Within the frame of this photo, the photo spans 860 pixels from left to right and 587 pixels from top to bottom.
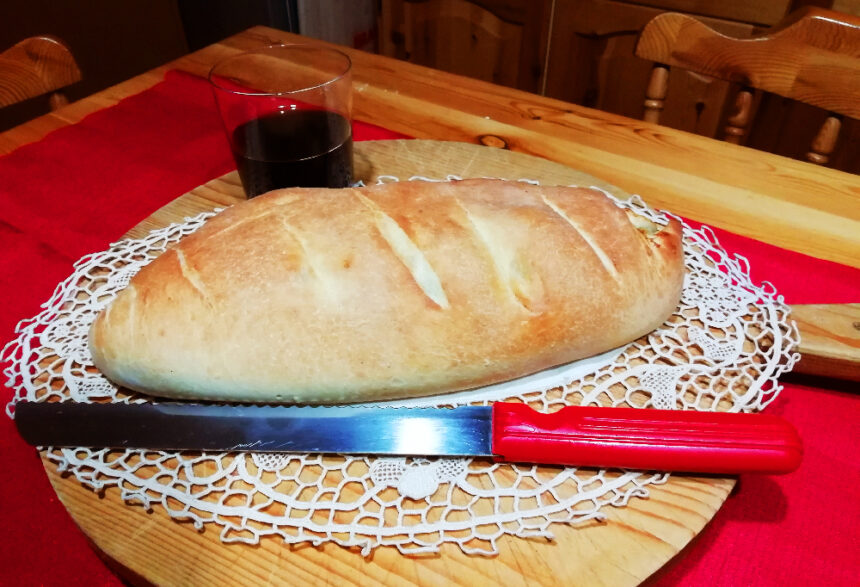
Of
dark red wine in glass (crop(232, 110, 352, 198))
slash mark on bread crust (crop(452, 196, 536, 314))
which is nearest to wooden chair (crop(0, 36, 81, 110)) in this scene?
dark red wine in glass (crop(232, 110, 352, 198))

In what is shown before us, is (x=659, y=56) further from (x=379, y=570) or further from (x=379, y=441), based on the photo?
(x=379, y=570)

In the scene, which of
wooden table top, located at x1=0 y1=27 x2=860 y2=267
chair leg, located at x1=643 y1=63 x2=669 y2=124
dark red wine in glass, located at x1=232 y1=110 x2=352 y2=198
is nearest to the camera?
dark red wine in glass, located at x1=232 y1=110 x2=352 y2=198

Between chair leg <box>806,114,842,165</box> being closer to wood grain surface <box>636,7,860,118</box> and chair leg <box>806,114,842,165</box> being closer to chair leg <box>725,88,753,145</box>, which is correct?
wood grain surface <box>636,7,860,118</box>

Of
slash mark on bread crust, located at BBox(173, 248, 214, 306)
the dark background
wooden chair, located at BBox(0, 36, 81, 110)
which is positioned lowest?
the dark background

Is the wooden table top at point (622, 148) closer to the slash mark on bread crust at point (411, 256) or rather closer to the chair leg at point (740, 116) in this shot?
the chair leg at point (740, 116)

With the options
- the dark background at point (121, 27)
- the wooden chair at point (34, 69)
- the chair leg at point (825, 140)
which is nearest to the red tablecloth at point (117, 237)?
the wooden chair at point (34, 69)

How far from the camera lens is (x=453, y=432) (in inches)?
26.8

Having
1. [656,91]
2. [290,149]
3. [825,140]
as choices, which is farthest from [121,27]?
[825,140]

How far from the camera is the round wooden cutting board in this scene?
1.93ft

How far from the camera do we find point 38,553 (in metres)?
0.66

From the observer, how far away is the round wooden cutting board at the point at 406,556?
0.59 meters

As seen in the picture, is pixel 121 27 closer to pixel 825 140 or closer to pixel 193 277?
pixel 193 277

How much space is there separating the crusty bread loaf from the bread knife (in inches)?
1.5

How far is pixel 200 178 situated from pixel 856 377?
115 centimetres
